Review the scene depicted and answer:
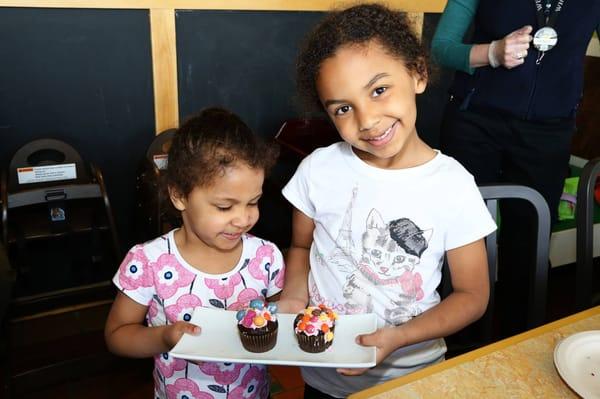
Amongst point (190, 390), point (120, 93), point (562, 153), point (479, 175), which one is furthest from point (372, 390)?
point (120, 93)

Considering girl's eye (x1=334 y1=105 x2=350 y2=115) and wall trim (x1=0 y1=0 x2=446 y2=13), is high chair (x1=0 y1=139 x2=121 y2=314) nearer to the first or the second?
wall trim (x1=0 y1=0 x2=446 y2=13)

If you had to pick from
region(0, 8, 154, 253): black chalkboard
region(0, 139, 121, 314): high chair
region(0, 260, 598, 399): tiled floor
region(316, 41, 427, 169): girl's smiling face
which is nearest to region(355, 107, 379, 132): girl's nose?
region(316, 41, 427, 169): girl's smiling face

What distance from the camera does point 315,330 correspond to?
42.6 inches

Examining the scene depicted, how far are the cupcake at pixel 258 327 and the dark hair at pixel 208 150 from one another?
11.3 inches

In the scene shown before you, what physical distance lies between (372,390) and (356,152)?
586 millimetres

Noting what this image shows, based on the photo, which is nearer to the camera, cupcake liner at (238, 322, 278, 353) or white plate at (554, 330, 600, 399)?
white plate at (554, 330, 600, 399)

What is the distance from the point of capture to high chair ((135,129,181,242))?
222cm

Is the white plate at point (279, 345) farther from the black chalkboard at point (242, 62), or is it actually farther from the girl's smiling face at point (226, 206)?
the black chalkboard at point (242, 62)

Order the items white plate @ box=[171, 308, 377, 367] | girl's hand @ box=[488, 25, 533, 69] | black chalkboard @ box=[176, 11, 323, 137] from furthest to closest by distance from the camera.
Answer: black chalkboard @ box=[176, 11, 323, 137]
girl's hand @ box=[488, 25, 533, 69]
white plate @ box=[171, 308, 377, 367]

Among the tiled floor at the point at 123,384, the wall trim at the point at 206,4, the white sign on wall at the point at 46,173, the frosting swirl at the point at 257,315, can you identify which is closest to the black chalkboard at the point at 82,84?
the wall trim at the point at 206,4

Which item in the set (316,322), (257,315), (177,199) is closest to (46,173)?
(177,199)

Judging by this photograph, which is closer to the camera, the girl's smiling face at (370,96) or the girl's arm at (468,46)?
the girl's smiling face at (370,96)

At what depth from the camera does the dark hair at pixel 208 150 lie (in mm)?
1215

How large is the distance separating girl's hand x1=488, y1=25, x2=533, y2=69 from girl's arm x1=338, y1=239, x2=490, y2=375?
0.77 metres
